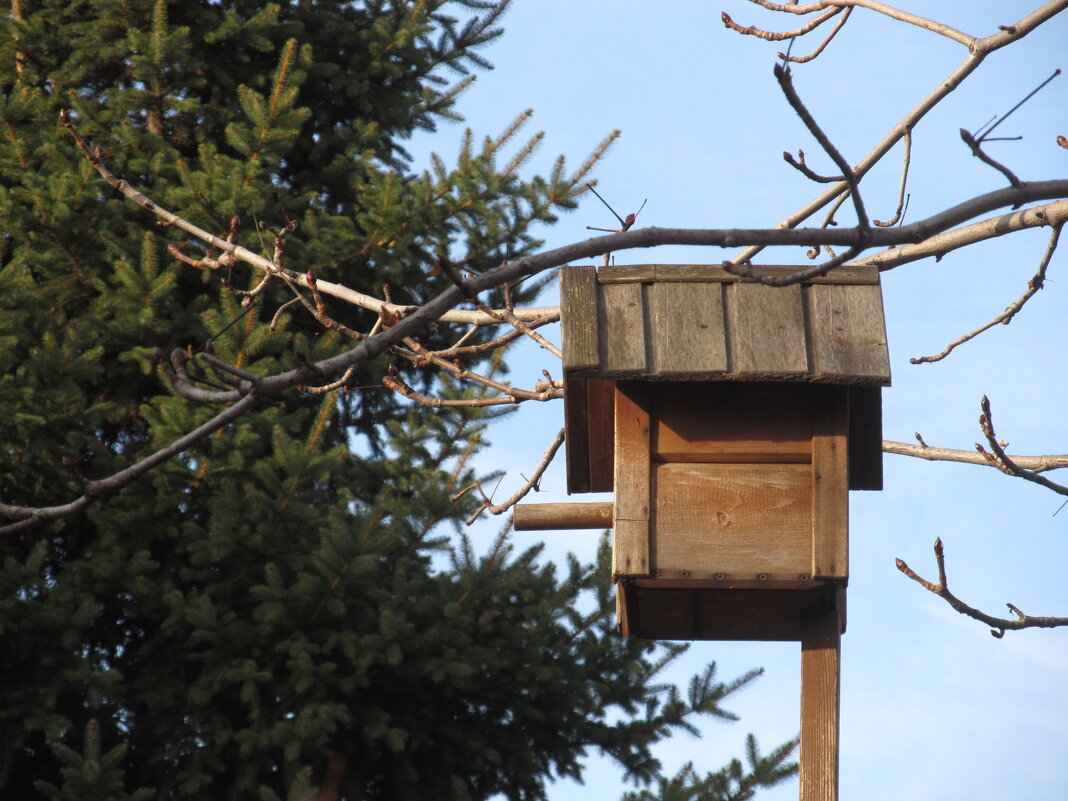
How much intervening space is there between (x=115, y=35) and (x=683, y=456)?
4.50 metres

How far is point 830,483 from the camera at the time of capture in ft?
8.61

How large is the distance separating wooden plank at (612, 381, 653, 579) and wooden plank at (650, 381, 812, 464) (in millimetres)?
40

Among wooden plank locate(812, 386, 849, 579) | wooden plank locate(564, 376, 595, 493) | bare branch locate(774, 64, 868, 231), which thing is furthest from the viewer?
wooden plank locate(564, 376, 595, 493)

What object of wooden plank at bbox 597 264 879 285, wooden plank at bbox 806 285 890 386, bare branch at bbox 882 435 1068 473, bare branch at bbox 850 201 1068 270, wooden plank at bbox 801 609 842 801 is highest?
bare branch at bbox 850 201 1068 270

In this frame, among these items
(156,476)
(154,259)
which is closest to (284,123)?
(154,259)

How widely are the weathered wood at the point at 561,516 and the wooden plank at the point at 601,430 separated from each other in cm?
18

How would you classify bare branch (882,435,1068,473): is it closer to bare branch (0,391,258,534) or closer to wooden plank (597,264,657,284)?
wooden plank (597,264,657,284)

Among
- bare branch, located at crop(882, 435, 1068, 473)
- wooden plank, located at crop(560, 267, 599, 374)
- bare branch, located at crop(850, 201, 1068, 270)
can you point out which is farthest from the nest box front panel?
bare branch, located at crop(882, 435, 1068, 473)

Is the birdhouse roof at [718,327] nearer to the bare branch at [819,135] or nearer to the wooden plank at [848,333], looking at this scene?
the wooden plank at [848,333]

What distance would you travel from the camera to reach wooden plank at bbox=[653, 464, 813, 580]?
261 cm

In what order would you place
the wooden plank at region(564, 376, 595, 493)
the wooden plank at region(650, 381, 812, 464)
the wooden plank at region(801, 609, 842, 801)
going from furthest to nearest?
the wooden plank at region(564, 376, 595, 493) → the wooden plank at region(650, 381, 812, 464) → the wooden plank at region(801, 609, 842, 801)

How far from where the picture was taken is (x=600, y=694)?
5.11 metres

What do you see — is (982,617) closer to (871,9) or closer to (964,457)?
(964,457)

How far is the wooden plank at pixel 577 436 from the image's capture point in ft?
9.50
